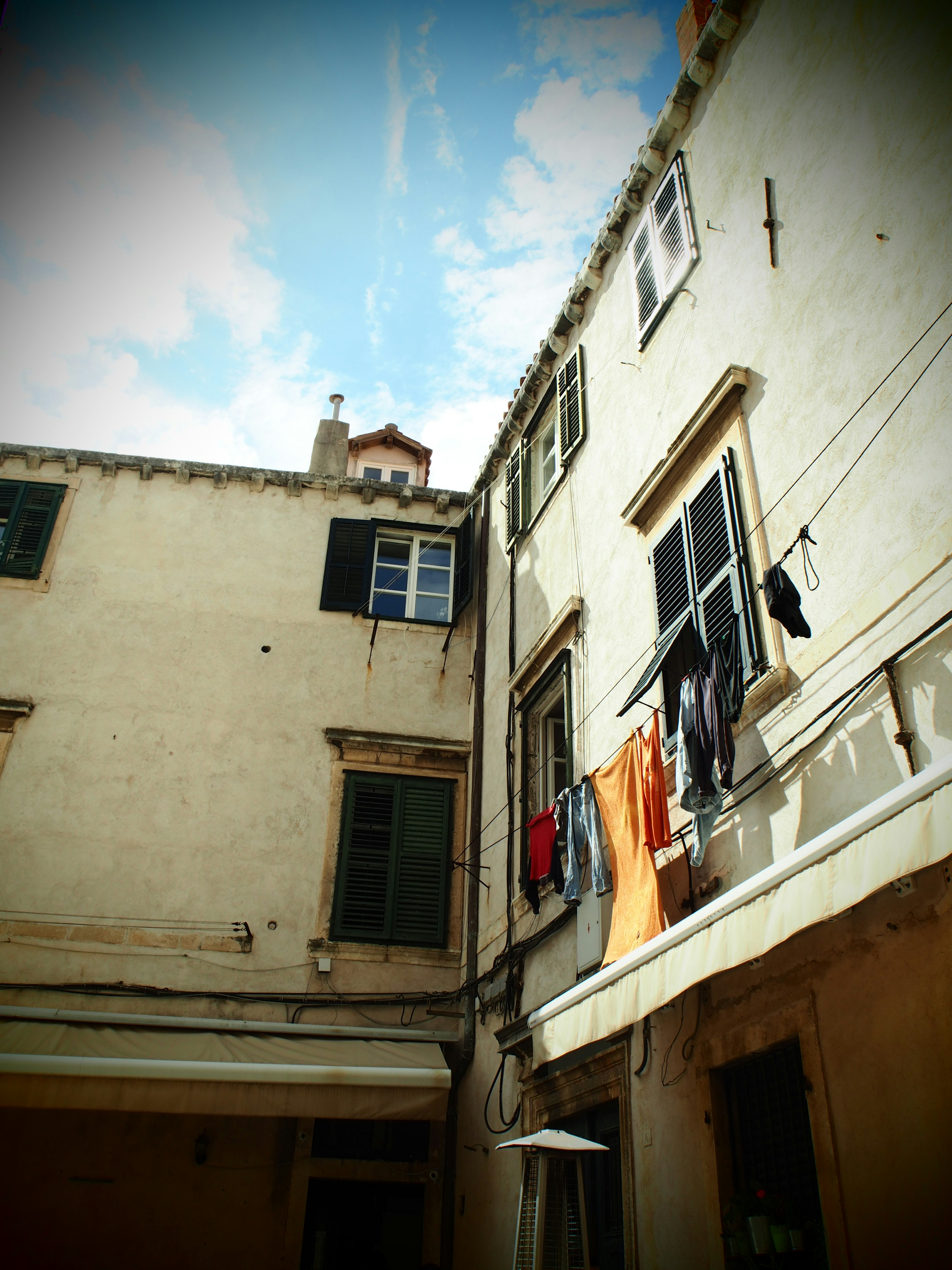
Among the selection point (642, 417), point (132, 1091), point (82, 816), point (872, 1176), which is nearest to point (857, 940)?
point (872, 1176)

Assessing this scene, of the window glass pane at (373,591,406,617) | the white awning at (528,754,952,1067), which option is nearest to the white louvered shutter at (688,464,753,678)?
the white awning at (528,754,952,1067)

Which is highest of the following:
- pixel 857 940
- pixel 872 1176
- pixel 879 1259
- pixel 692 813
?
pixel 692 813

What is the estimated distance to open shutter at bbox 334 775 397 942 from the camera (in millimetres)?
10859

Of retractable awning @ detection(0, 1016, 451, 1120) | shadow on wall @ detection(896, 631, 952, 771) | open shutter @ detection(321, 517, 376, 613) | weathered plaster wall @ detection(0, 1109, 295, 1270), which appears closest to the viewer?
shadow on wall @ detection(896, 631, 952, 771)

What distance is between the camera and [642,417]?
335 inches

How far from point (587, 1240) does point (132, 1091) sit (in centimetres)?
456

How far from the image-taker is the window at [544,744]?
948 centimetres

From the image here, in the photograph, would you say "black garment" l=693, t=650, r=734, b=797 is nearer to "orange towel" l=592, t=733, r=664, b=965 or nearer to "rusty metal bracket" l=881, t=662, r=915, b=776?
"orange towel" l=592, t=733, r=664, b=965

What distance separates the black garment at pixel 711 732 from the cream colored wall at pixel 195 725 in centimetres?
604

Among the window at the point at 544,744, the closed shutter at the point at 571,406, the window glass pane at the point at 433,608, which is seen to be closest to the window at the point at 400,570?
the window glass pane at the point at 433,608

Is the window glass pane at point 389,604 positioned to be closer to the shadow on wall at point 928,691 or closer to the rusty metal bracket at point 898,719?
the rusty metal bracket at point 898,719

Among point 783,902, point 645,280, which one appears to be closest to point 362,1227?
point 783,902

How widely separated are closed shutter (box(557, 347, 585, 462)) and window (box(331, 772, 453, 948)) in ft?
14.4

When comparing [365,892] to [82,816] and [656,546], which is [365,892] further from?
[656,546]
